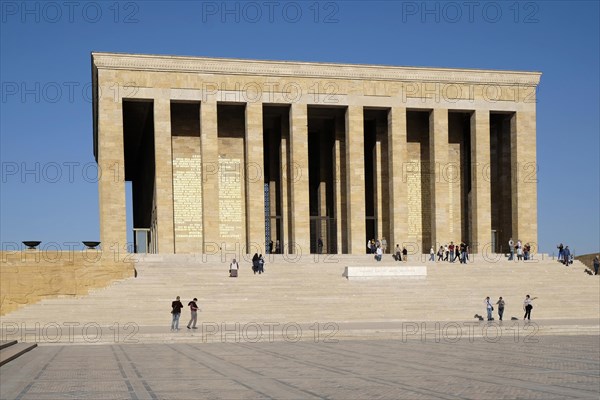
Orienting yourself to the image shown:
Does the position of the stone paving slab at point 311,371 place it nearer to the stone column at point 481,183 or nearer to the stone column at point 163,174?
the stone column at point 163,174

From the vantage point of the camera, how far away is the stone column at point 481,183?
40.5 metres

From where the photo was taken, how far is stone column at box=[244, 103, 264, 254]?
3806cm

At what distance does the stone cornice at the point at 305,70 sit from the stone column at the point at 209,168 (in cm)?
196

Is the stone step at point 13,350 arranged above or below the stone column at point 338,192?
below

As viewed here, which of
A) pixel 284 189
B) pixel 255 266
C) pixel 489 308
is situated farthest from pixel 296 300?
pixel 284 189

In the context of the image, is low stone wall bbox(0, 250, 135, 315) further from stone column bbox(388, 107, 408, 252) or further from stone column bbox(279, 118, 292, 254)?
stone column bbox(388, 107, 408, 252)

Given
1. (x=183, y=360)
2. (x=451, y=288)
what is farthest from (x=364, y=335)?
(x=451, y=288)

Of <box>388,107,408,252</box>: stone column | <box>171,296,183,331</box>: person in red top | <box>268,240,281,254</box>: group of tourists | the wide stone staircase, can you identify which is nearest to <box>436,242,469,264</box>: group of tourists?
the wide stone staircase

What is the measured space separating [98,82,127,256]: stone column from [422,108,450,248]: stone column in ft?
50.5

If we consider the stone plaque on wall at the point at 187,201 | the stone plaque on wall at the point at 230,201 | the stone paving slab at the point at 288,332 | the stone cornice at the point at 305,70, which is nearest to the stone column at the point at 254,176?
the stone plaque on wall at the point at 230,201

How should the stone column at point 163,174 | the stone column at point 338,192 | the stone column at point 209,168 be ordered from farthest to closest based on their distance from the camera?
1. the stone column at point 338,192
2. the stone column at point 209,168
3. the stone column at point 163,174

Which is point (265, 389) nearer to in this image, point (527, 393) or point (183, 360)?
point (527, 393)

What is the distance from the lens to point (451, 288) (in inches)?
1207

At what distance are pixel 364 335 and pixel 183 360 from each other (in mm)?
6791
